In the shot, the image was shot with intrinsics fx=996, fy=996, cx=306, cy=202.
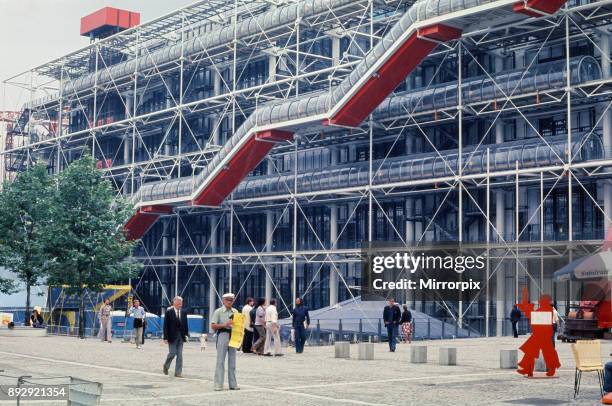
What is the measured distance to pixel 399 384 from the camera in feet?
57.2

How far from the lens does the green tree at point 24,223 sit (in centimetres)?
4717

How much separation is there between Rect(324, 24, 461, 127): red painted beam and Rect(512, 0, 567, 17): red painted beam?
11.4 feet

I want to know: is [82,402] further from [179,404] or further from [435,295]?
[435,295]

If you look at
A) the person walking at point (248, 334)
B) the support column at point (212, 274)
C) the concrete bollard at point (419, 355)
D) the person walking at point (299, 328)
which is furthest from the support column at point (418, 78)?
the concrete bollard at point (419, 355)

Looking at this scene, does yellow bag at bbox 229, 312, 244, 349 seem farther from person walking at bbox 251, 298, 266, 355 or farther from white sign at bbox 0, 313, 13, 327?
white sign at bbox 0, 313, 13, 327

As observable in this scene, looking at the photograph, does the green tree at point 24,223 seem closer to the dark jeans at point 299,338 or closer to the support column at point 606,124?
the dark jeans at point 299,338

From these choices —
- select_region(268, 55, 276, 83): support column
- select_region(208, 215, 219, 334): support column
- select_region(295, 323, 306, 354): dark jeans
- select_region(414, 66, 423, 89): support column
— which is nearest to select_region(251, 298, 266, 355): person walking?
select_region(295, 323, 306, 354): dark jeans

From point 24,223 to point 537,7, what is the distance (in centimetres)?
2706

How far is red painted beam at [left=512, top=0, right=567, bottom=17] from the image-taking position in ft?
113

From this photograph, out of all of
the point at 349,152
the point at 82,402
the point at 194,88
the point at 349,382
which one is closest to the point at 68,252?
the point at 349,152

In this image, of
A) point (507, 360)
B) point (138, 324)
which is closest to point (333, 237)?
point (138, 324)

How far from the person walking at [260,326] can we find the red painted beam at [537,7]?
49.1 ft

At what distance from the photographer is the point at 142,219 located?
173ft

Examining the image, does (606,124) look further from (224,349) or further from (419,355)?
(224,349)
